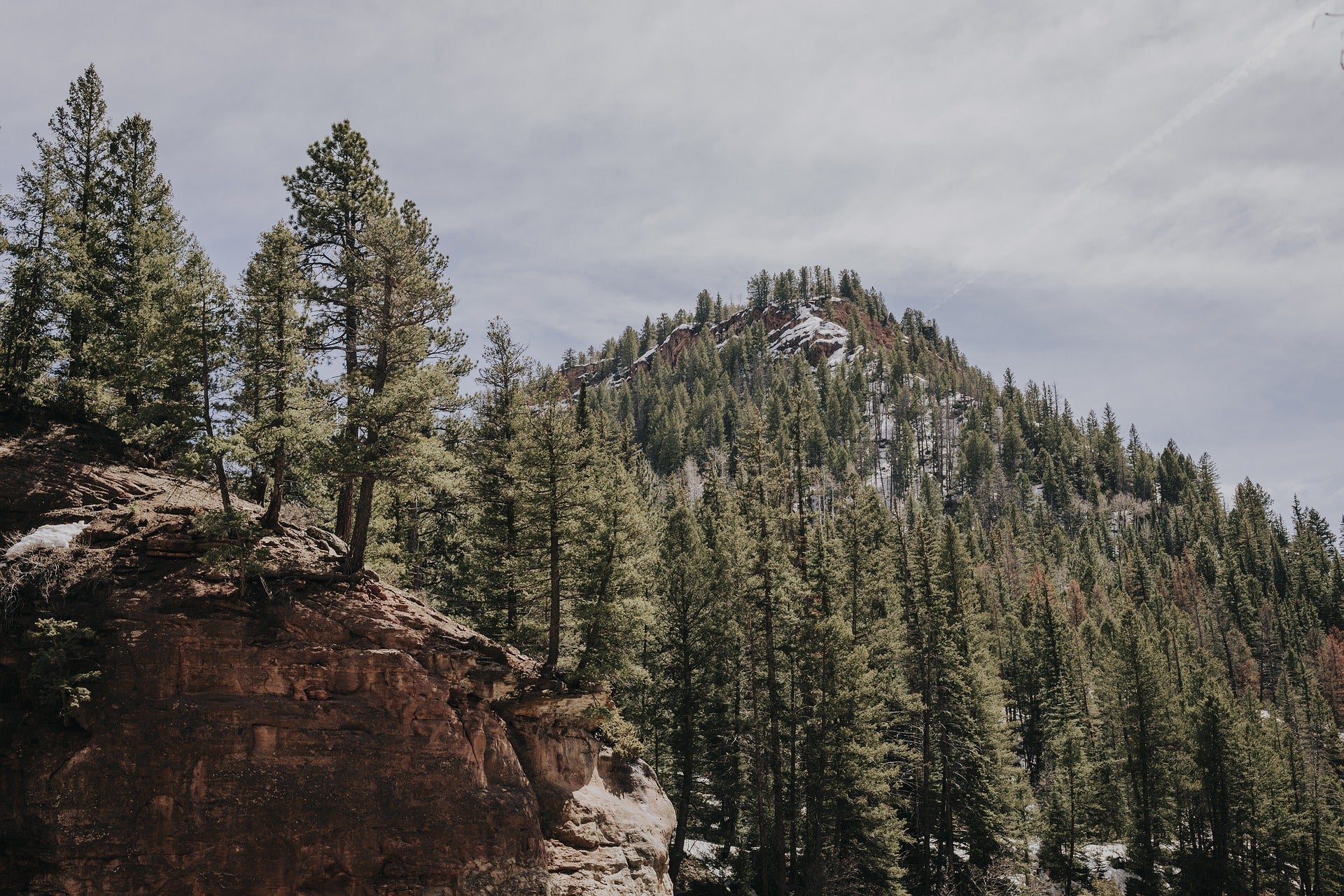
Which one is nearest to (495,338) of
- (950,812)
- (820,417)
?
(950,812)

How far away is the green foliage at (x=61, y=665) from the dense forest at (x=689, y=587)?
3.41m

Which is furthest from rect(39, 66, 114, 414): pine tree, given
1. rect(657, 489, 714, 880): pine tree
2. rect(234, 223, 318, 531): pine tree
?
rect(657, 489, 714, 880): pine tree

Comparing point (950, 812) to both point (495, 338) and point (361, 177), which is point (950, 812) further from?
point (361, 177)

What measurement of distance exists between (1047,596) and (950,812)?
20094 millimetres

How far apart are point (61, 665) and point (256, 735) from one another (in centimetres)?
386

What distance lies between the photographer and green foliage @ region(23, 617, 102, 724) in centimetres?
1378

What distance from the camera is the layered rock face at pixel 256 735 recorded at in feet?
44.1

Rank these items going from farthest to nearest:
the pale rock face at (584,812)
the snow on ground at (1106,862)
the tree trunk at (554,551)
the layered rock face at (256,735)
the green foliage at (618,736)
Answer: the snow on ground at (1106,862)
the green foliage at (618,736)
the tree trunk at (554,551)
the pale rock face at (584,812)
the layered rock face at (256,735)

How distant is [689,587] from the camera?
94.0ft

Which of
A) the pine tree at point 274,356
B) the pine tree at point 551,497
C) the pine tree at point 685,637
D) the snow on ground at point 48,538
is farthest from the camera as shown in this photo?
the pine tree at point 685,637

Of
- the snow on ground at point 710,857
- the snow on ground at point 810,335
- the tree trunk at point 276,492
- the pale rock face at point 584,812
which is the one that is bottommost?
the snow on ground at point 710,857

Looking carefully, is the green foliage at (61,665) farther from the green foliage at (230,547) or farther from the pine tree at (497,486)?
the pine tree at (497,486)

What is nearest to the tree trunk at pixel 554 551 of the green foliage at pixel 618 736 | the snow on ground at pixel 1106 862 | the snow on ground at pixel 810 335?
the green foliage at pixel 618 736

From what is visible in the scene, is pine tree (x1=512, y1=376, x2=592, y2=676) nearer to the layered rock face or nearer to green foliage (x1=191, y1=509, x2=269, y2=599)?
the layered rock face
